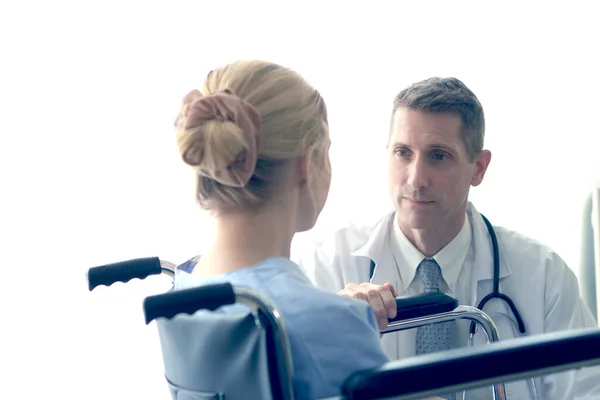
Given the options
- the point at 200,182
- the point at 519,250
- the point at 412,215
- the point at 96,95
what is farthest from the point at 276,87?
the point at 96,95

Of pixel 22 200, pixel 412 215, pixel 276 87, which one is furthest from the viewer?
pixel 22 200

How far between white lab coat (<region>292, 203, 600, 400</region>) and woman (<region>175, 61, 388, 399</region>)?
72 centimetres

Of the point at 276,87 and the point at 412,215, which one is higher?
the point at 276,87

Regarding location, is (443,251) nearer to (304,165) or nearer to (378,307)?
(378,307)

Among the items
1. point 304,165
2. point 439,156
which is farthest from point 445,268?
point 304,165

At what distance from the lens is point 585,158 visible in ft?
7.74

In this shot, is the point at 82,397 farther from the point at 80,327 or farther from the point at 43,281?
the point at 43,281

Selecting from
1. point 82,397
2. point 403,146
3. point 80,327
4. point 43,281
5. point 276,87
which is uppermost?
point 276,87

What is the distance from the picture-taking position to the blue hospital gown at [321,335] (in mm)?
873

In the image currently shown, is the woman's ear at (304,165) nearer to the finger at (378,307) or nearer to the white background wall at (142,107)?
the finger at (378,307)

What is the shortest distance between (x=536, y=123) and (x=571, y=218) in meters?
0.31

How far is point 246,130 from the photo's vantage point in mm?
935

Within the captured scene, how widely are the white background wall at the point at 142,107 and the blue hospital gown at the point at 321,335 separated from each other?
46.1 inches

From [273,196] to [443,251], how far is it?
0.83m
